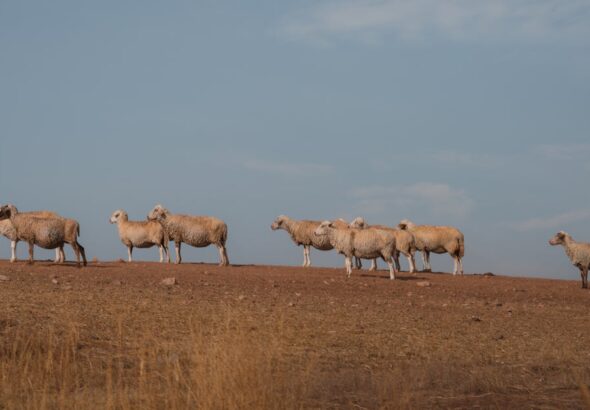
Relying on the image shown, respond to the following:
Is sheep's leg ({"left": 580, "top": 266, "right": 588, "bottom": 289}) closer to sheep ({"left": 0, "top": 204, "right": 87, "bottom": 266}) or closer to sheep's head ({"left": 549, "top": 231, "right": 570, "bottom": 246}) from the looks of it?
sheep's head ({"left": 549, "top": 231, "right": 570, "bottom": 246})

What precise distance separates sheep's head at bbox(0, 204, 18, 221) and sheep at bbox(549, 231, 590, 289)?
1970 centimetres

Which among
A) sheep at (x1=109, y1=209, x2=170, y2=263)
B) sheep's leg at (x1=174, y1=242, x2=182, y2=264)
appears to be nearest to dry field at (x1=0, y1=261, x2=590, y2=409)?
sheep's leg at (x1=174, y1=242, x2=182, y2=264)

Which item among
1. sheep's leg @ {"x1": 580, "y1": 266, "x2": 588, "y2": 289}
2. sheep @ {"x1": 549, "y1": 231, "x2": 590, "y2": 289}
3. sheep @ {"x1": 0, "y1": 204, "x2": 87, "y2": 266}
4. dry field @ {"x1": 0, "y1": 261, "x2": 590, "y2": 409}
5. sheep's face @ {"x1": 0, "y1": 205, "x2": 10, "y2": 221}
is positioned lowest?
dry field @ {"x1": 0, "y1": 261, "x2": 590, "y2": 409}

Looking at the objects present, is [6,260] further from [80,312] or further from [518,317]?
[518,317]

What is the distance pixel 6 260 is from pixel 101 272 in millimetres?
6779

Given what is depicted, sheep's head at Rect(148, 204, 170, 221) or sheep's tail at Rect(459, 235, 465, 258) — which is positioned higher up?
sheep's head at Rect(148, 204, 170, 221)

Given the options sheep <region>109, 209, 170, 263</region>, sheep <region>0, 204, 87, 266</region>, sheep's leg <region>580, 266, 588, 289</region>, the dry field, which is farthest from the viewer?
sheep <region>109, 209, 170, 263</region>

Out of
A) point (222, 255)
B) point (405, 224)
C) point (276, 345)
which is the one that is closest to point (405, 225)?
point (405, 224)

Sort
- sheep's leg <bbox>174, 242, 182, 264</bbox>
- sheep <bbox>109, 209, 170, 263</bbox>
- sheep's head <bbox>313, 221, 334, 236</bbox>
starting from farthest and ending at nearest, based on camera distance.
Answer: sheep <bbox>109, 209, 170, 263</bbox> < sheep's leg <bbox>174, 242, 182, 264</bbox> < sheep's head <bbox>313, 221, 334, 236</bbox>

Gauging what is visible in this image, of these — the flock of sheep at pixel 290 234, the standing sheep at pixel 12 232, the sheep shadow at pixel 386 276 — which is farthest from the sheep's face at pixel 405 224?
the standing sheep at pixel 12 232

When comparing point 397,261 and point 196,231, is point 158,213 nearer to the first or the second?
point 196,231

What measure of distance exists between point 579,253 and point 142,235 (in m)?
18.1

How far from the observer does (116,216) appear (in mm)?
41344

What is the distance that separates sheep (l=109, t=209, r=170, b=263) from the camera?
38.7 m
